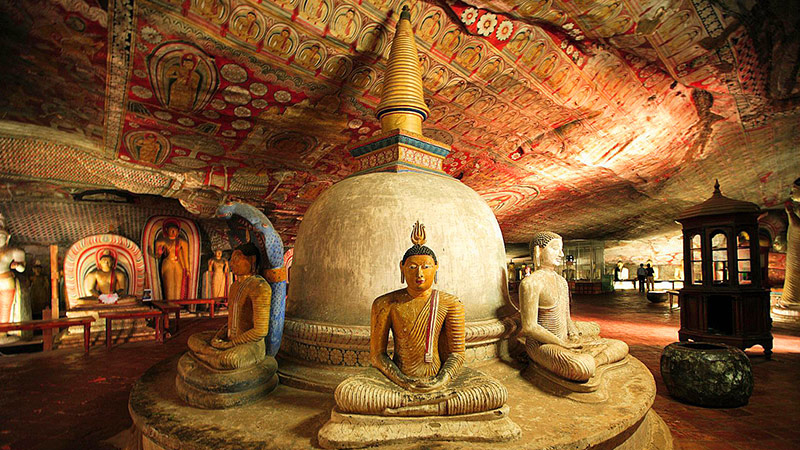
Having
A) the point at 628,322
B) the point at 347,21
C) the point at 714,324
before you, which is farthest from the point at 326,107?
the point at 628,322

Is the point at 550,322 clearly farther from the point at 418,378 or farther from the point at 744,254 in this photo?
the point at 744,254

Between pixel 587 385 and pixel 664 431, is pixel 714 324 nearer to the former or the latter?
pixel 664 431

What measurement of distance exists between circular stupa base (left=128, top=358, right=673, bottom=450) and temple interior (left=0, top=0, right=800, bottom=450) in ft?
0.08

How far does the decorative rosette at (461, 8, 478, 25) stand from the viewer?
17.7ft

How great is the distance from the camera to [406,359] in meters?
2.51

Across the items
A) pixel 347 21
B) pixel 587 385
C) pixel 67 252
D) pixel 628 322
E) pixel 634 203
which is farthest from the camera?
pixel 634 203

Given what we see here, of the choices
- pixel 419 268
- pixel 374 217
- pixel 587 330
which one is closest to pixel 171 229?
pixel 374 217

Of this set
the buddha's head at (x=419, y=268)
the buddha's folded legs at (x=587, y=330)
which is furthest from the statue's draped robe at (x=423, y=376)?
the buddha's folded legs at (x=587, y=330)

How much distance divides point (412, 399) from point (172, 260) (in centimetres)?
912

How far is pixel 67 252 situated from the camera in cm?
793

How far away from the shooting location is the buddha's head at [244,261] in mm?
3135

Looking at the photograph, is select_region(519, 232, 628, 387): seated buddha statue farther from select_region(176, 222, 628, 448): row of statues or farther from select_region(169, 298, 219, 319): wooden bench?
select_region(169, 298, 219, 319): wooden bench

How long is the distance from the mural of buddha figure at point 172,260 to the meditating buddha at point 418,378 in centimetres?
861

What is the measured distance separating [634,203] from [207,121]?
43.5ft
